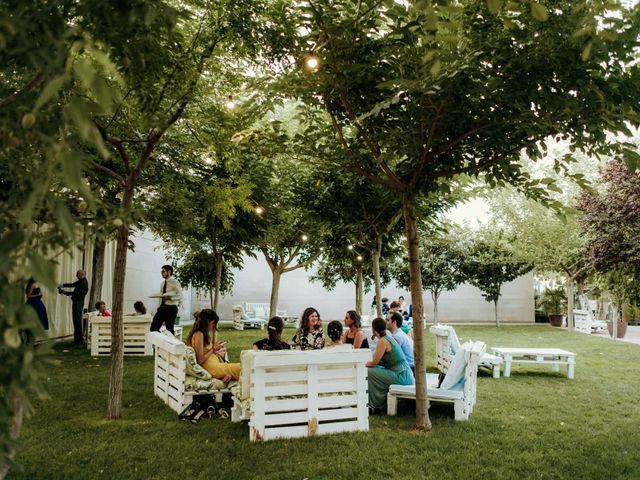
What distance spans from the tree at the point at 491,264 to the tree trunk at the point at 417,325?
63.7 feet

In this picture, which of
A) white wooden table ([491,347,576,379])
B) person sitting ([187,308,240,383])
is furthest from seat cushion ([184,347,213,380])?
white wooden table ([491,347,576,379])

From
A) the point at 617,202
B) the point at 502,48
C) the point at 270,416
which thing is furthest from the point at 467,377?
the point at 617,202

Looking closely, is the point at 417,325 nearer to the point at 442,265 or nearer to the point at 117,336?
the point at 117,336

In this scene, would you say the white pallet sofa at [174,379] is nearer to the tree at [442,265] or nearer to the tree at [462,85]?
the tree at [462,85]

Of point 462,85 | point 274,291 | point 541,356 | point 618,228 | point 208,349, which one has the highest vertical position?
point 462,85

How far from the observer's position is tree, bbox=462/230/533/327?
24.5 meters

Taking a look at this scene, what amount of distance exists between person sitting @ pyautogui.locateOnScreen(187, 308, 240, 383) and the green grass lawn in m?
0.75

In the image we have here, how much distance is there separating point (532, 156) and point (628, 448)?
10.5 feet

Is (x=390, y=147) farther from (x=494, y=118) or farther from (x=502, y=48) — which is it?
(x=502, y=48)

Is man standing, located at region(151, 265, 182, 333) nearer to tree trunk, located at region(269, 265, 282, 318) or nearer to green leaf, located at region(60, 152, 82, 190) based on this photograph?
tree trunk, located at region(269, 265, 282, 318)

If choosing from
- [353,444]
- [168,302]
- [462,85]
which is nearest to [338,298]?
[168,302]

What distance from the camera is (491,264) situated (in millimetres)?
25016

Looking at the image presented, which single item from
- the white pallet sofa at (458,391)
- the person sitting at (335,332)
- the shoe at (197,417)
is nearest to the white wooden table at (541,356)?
the white pallet sofa at (458,391)

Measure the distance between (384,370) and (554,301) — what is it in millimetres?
25748
